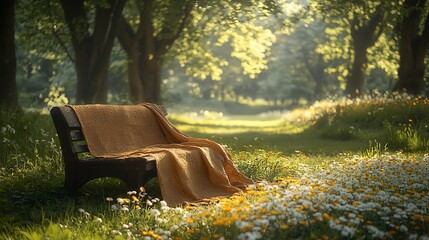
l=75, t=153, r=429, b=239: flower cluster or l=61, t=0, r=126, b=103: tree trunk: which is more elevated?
l=61, t=0, r=126, b=103: tree trunk

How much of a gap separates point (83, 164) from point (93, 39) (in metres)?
10.1

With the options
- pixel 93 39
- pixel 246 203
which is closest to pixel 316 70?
pixel 93 39

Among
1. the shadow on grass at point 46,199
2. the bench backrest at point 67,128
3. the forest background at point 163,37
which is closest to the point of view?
the shadow on grass at point 46,199

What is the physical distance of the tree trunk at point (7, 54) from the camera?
12.5 m

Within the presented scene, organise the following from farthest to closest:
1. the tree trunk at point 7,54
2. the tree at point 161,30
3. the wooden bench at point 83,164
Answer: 1. the tree at point 161,30
2. the tree trunk at point 7,54
3. the wooden bench at point 83,164

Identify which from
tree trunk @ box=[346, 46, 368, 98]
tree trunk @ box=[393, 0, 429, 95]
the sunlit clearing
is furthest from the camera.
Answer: tree trunk @ box=[346, 46, 368, 98]

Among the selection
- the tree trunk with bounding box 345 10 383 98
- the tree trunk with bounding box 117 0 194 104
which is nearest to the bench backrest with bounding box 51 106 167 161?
the tree trunk with bounding box 117 0 194 104

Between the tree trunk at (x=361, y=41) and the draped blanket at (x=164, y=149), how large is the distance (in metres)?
17.6

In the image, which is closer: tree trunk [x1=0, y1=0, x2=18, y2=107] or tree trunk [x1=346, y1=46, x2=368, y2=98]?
tree trunk [x1=0, y1=0, x2=18, y2=107]

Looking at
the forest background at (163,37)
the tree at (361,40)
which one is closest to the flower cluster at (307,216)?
the forest background at (163,37)

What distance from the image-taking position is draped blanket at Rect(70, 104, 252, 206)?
685 cm

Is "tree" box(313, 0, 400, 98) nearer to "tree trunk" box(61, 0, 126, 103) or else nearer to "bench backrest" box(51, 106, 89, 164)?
"tree trunk" box(61, 0, 126, 103)

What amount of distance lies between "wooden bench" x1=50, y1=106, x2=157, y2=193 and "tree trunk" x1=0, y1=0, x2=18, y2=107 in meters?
6.39

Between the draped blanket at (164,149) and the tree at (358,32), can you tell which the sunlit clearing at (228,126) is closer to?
the tree at (358,32)
